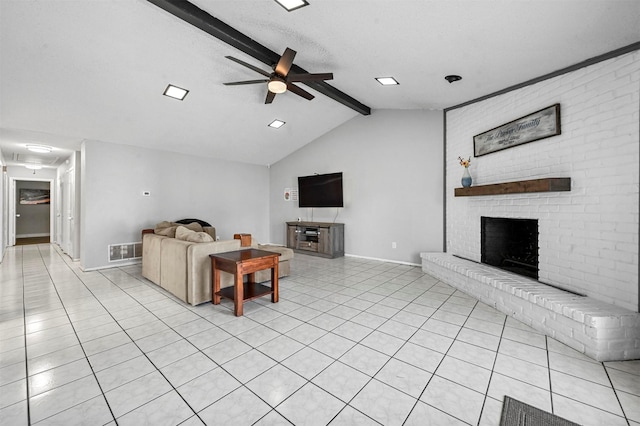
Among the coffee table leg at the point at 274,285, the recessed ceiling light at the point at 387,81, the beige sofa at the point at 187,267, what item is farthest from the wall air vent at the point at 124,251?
the recessed ceiling light at the point at 387,81

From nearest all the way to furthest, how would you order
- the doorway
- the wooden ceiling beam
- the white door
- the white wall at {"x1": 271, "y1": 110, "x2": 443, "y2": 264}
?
the wooden ceiling beam, the white wall at {"x1": 271, "y1": 110, "x2": 443, "y2": 264}, the white door, the doorway

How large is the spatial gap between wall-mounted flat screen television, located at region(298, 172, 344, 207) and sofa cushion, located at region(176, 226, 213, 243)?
335 cm

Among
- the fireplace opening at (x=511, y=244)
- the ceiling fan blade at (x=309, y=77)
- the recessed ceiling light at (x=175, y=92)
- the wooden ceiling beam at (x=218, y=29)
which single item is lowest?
the fireplace opening at (x=511, y=244)

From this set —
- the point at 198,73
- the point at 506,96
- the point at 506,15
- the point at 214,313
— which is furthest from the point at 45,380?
the point at 506,96

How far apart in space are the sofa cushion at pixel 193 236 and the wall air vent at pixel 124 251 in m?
2.53

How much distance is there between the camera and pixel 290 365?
203 centimetres

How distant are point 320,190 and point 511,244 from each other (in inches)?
157

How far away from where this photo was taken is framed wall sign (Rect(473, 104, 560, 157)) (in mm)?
3076

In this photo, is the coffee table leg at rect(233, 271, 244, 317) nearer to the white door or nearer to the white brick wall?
the white brick wall

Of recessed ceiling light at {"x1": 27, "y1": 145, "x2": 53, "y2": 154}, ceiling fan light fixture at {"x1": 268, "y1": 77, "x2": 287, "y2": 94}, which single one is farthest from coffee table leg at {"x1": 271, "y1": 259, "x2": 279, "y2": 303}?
recessed ceiling light at {"x1": 27, "y1": 145, "x2": 53, "y2": 154}

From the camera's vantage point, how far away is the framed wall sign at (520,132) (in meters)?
3.08

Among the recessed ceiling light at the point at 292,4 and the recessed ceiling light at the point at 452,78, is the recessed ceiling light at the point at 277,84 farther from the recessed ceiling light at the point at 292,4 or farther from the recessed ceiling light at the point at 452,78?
the recessed ceiling light at the point at 452,78

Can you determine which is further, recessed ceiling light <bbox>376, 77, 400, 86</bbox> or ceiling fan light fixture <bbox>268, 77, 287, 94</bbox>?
recessed ceiling light <bbox>376, 77, 400, 86</bbox>

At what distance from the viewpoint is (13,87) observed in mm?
3430
